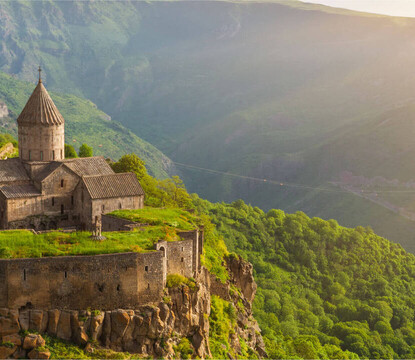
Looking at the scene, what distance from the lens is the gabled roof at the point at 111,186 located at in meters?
48.0

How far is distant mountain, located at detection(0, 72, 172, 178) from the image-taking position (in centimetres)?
14550

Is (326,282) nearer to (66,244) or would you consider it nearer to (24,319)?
(66,244)

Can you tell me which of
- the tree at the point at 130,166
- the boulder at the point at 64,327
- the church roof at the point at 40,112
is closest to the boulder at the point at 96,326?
the boulder at the point at 64,327

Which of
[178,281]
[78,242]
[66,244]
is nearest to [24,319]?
[66,244]

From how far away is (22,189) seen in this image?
1914 inches

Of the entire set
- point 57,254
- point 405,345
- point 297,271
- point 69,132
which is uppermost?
point 69,132

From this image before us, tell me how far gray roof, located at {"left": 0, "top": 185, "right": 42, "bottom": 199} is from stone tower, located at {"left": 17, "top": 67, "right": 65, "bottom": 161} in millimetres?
2744

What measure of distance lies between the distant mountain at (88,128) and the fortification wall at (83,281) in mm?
103019

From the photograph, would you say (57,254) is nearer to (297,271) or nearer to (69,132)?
(297,271)

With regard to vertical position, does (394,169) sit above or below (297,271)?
above

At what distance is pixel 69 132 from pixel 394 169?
239 feet

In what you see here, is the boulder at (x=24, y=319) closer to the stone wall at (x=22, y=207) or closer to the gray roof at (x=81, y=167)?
the stone wall at (x=22, y=207)

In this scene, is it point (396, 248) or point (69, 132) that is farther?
point (69, 132)

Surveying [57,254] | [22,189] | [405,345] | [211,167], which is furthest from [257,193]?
[57,254]
